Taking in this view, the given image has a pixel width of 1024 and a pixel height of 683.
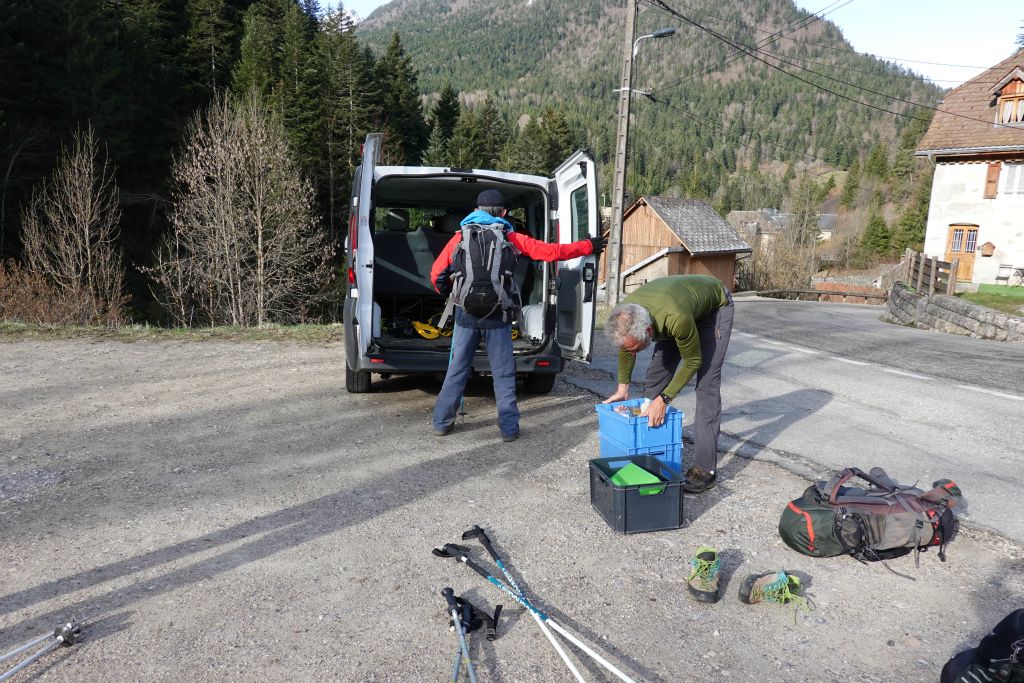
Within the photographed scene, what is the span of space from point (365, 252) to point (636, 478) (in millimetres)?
2984

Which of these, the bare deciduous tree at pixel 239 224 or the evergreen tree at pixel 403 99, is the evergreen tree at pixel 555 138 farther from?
the bare deciduous tree at pixel 239 224

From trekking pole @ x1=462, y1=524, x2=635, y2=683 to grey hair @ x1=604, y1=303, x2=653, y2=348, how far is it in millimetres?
1210

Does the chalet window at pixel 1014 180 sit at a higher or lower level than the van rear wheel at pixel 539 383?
higher

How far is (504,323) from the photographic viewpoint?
16.6 feet

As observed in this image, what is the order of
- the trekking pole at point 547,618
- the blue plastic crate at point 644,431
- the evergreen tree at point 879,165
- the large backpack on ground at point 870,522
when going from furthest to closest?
1. the evergreen tree at point 879,165
2. the blue plastic crate at point 644,431
3. the large backpack on ground at point 870,522
4. the trekking pole at point 547,618

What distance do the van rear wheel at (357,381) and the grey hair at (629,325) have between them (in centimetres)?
333

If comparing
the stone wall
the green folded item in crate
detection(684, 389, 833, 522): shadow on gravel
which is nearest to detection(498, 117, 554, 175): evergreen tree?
the stone wall

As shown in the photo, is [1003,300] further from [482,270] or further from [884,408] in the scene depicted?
[482,270]

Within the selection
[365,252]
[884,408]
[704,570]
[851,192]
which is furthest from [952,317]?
[851,192]

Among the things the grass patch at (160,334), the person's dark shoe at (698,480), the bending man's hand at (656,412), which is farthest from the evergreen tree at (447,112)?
the bending man's hand at (656,412)

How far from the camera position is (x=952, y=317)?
14656mm

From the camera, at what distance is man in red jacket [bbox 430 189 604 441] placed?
5.00m

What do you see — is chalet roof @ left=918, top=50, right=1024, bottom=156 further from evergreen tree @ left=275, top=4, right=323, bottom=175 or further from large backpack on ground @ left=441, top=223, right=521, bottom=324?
large backpack on ground @ left=441, top=223, right=521, bottom=324

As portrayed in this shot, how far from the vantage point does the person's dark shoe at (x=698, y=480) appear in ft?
13.9
